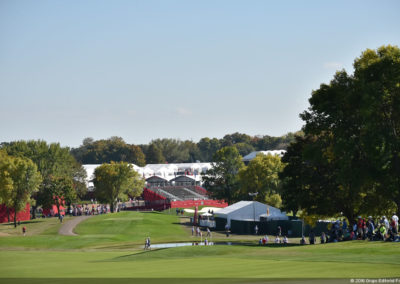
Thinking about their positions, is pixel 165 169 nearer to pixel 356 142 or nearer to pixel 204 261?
pixel 356 142

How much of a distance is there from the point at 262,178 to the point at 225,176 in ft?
35.6

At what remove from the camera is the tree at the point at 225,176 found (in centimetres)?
10494

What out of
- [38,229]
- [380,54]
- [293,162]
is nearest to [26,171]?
[38,229]

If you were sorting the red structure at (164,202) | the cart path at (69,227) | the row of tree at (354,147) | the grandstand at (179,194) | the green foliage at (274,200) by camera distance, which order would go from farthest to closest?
1. the grandstand at (179,194)
2. the red structure at (164,202)
3. the green foliage at (274,200)
4. the cart path at (69,227)
5. the row of tree at (354,147)

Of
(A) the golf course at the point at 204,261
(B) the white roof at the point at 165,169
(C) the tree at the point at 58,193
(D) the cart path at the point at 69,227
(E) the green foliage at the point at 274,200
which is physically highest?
(B) the white roof at the point at 165,169

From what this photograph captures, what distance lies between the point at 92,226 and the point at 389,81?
5275 cm

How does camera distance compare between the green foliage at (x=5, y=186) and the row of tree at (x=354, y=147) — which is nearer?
the row of tree at (x=354, y=147)

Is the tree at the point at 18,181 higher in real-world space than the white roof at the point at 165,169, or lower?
lower

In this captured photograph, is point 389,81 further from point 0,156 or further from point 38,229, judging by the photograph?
point 0,156

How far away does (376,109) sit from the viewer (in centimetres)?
4088

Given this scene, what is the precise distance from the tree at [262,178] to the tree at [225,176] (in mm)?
5004

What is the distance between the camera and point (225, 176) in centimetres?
10562

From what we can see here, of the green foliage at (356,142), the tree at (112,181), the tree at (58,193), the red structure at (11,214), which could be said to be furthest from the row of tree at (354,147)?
the red structure at (11,214)

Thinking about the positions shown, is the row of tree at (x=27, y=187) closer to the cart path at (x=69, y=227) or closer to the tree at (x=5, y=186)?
the tree at (x=5, y=186)
